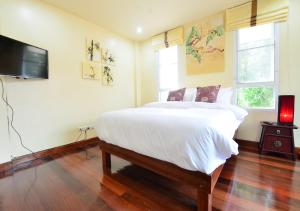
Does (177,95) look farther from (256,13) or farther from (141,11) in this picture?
(256,13)

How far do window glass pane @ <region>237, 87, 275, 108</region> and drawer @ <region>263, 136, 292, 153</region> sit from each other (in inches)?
23.1

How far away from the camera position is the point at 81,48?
3.05 m

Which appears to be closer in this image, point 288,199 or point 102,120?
point 288,199

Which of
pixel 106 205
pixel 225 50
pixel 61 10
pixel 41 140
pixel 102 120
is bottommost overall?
pixel 106 205

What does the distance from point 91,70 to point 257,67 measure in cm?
311

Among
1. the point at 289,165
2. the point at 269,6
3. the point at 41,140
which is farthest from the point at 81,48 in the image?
the point at 289,165

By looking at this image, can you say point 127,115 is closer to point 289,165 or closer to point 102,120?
point 102,120

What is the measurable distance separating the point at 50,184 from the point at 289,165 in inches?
115

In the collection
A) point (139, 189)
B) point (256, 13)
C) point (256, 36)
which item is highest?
point (256, 13)

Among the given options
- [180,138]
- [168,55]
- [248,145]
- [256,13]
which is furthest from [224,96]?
[168,55]

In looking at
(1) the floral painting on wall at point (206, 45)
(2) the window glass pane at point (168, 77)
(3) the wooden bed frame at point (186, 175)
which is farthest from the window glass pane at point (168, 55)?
(3) the wooden bed frame at point (186, 175)

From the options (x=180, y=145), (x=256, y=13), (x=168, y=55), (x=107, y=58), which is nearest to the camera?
(x=180, y=145)

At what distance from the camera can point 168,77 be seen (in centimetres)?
388

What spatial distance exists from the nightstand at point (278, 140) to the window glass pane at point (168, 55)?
2.32 m
